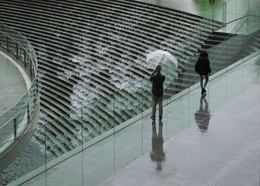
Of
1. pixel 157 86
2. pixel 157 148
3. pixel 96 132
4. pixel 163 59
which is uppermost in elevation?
pixel 163 59

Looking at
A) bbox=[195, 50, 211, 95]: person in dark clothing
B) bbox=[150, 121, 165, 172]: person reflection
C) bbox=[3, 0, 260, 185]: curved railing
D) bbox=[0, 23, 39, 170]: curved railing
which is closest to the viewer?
bbox=[3, 0, 260, 185]: curved railing

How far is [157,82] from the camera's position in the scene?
1416 centimetres

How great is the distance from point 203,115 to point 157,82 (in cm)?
152

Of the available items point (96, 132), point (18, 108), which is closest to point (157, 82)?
point (96, 132)

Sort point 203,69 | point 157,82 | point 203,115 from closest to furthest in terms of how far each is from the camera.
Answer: point 157,82 → point 203,115 → point 203,69

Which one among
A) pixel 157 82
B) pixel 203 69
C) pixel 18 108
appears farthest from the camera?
pixel 18 108

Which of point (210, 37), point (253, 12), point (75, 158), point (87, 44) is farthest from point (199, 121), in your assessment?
point (87, 44)

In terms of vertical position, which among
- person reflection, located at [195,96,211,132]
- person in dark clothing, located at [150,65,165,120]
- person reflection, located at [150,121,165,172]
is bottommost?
person reflection, located at [150,121,165,172]

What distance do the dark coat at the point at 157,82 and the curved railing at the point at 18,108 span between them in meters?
3.21

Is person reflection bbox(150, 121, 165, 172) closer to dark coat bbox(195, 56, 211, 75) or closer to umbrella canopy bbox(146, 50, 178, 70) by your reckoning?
dark coat bbox(195, 56, 211, 75)

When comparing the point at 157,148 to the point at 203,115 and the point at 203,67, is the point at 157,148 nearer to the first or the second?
the point at 203,115

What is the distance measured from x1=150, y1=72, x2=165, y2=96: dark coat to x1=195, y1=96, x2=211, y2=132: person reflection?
114 cm

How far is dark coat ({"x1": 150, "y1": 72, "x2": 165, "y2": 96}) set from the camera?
46.4ft

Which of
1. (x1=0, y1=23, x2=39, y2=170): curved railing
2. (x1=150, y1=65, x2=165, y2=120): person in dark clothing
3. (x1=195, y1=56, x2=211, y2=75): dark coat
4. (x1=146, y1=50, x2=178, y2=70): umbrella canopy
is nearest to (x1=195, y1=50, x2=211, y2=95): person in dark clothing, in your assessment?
(x1=195, y1=56, x2=211, y2=75): dark coat
